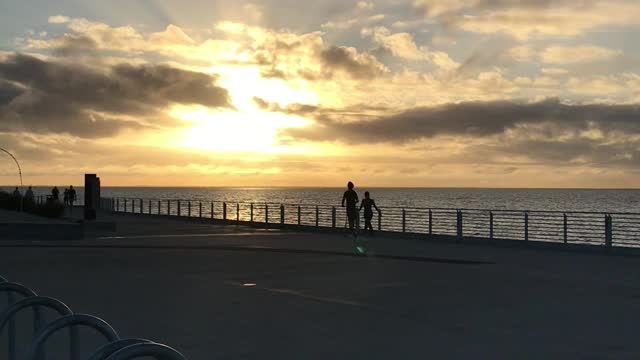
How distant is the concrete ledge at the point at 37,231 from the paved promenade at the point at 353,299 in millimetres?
4043

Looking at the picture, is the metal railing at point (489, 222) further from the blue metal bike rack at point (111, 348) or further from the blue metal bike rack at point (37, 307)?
the blue metal bike rack at point (111, 348)

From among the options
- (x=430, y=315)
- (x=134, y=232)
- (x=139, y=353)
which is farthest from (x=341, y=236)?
(x=139, y=353)

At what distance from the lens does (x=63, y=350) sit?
8.30 m

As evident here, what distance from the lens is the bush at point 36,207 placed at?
42.6 meters

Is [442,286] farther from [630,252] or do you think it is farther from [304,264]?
[630,252]

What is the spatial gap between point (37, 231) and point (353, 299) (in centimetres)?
1759

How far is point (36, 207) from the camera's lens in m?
46.2

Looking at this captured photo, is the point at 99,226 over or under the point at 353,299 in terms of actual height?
over

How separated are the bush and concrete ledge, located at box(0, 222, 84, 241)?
1640 centimetres

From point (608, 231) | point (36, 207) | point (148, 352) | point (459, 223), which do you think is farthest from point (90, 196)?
point (148, 352)

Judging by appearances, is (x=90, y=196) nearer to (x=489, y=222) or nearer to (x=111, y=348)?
(x=489, y=222)

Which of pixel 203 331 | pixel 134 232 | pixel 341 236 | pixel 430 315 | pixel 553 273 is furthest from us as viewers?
pixel 134 232

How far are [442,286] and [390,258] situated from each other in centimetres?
581

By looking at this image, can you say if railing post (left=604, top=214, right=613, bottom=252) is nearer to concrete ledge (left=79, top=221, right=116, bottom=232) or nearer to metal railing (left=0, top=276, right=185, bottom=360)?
metal railing (left=0, top=276, right=185, bottom=360)
